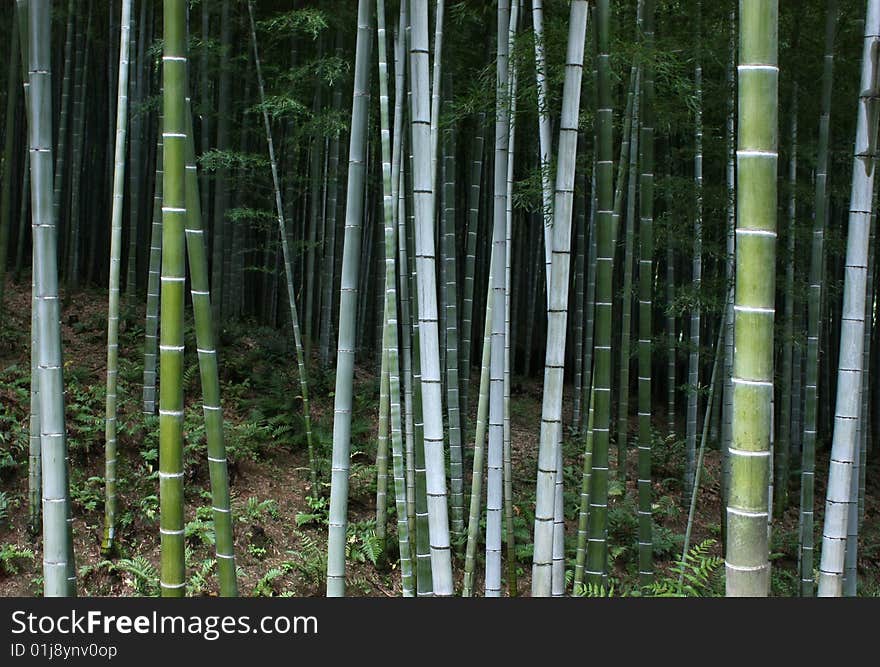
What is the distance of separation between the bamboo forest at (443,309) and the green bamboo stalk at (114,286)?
0.02 meters

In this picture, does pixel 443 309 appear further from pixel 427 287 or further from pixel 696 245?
pixel 427 287

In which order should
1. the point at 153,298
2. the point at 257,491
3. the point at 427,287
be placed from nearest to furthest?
the point at 427,287, the point at 153,298, the point at 257,491

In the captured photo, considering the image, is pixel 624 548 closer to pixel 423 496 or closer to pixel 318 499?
pixel 318 499

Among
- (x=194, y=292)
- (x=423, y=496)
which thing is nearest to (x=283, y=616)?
(x=194, y=292)

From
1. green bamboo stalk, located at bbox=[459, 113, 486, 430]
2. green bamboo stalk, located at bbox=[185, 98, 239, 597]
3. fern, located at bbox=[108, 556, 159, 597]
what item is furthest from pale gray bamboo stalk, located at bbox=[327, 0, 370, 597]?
green bamboo stalk, located at bbox=[459, 113, 486, 430]

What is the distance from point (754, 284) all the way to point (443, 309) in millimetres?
5177

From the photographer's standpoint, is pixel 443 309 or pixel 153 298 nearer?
pixel 153 298

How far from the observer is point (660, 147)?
26.0 feet

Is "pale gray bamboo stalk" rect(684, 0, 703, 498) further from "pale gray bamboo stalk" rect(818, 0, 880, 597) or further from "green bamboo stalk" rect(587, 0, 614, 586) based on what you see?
"pale gray bamboo stalk" rect(818, 0, 880, 597)

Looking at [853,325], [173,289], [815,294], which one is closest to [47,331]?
[173,289]

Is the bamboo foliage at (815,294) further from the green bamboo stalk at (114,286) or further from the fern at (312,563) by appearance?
the green bamboo stalk at (114,286)

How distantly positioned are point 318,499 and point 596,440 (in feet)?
9.89

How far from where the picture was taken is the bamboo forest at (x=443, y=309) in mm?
2107

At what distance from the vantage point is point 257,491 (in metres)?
5.79
